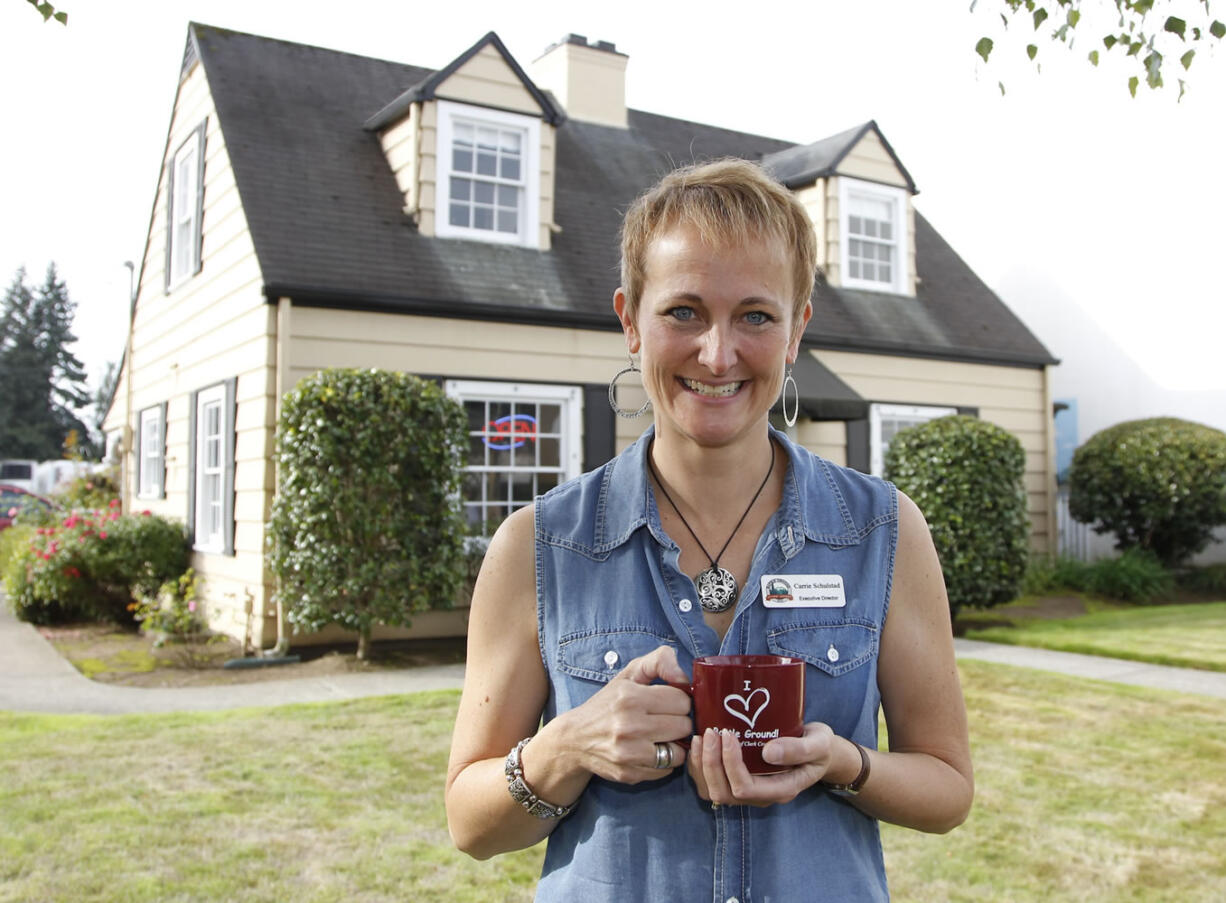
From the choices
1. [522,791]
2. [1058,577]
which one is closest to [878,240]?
[1058,577]

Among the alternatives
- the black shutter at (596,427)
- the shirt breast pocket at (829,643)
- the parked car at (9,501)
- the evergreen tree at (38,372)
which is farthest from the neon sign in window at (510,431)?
the evergreen tree at (38,372)

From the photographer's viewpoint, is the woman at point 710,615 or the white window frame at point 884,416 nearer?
the woman at point 710,615

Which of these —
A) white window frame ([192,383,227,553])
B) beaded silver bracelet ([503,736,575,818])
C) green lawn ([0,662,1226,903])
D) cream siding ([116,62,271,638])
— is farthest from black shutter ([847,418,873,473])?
beaded silver bracelet ([503,736,575,818])

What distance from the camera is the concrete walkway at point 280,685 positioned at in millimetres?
7422

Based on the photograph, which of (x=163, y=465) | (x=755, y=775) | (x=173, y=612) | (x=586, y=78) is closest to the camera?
(x=755, y=775)

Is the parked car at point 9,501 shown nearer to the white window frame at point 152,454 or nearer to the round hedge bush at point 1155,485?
the white window frame at point 152,454

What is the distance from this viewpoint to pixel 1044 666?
27.3 feet

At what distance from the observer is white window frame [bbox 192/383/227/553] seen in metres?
10.7

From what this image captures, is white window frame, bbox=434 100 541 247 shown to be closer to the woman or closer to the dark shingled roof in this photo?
the dark shingled roof

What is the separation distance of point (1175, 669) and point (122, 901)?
7551mm

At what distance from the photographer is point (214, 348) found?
10.9m

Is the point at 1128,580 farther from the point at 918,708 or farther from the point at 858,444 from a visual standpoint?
the point at 918,708

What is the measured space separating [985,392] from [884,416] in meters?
1.82

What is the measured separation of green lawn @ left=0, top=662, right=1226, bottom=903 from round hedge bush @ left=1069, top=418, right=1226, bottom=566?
291 inches
